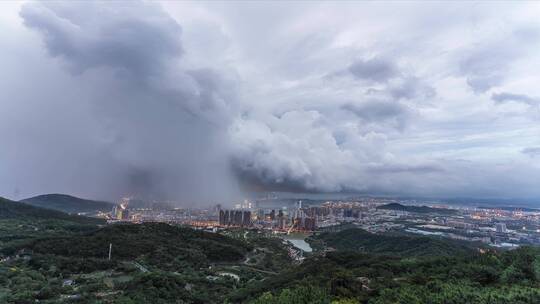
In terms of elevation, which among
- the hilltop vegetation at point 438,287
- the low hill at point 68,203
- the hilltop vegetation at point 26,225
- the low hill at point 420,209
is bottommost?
the low hill at point 68,203

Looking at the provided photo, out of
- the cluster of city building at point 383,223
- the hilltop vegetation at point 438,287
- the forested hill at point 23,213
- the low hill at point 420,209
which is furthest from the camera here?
the low hill at point 420,209

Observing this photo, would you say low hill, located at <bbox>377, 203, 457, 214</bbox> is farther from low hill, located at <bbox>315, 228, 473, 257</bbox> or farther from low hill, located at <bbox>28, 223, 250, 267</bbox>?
low hill, located at <bbox>28, 223, 250, 267</bbox>

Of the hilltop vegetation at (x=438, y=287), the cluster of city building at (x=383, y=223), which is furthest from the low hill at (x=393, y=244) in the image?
the hilltop vegetation at (x=438, y=287)

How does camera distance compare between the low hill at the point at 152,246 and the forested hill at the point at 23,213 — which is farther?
the forested hill at the point at 23,213

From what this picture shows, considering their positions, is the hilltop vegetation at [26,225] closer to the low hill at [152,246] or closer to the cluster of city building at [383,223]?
the low hill at [152,246]

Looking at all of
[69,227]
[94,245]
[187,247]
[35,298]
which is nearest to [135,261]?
[94,245]

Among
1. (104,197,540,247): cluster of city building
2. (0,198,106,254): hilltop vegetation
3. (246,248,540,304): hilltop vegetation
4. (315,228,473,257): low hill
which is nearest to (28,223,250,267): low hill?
(0,198,106,254): hilltop vegetation
